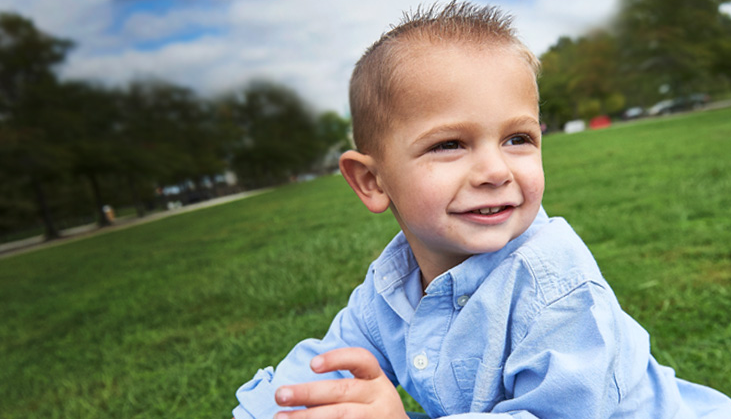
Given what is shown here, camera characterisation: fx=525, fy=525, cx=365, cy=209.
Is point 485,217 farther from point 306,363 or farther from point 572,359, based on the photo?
point 306,363

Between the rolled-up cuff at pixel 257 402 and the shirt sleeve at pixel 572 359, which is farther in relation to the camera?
the rolled-up cuff at pixel 257 402

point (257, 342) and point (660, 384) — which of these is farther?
point (257, 342)

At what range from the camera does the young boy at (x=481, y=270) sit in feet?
2.90

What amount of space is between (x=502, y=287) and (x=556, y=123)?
54.0 meters

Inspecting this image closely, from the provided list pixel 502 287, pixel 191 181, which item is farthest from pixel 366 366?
pixel 191 181

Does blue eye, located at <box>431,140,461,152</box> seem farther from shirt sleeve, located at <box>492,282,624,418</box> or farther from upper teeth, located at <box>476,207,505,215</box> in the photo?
shirt sleeve, located at <box>492,282,624,418</box>

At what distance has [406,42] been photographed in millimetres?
1065

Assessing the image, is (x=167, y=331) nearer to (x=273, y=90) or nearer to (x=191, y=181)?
(x=191, y=181)

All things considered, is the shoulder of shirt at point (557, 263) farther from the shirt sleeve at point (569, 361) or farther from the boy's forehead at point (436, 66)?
the boy's forehead at point (436, 66)

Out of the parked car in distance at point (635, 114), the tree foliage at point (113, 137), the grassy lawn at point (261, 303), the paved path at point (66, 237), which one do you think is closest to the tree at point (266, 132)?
the tree foliage at point (113, 137)

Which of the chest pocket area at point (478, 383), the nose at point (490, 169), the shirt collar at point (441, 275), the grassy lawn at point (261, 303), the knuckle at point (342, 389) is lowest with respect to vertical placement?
the grassy lawn at point (261, 303)

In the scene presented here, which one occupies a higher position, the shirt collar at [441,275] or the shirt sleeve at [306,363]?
the shirt collar at [441,275]

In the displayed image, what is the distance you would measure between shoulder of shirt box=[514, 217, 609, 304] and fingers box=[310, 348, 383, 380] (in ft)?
1.08

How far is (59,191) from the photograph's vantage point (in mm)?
26578
